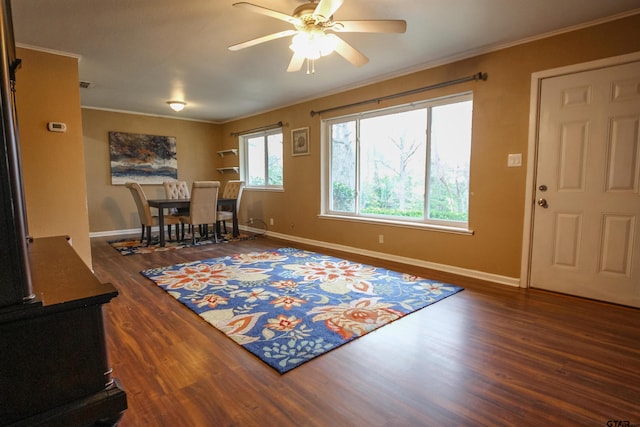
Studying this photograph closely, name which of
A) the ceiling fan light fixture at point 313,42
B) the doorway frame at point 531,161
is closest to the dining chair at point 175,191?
the ceiling fan light fixture at point 313,42

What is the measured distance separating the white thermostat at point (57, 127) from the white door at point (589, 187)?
4652mm

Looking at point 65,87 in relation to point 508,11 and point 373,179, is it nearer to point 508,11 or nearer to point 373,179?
point 373,179

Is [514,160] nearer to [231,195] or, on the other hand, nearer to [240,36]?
[240,36]

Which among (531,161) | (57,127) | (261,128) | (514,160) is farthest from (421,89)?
(57,127)

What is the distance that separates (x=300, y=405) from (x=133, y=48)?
350cm

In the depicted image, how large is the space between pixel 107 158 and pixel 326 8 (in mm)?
5777

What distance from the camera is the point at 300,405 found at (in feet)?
5.07

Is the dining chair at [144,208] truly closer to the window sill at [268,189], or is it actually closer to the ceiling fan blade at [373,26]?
the window sill at [268,189]

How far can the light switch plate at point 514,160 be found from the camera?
3.19m

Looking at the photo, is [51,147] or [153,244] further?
[153,244]

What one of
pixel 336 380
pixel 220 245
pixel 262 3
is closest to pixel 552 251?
pixel 336 380

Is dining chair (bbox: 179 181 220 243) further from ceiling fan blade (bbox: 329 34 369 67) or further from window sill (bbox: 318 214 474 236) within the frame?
ceiling fan blade (bbox: 329 34 369 67)

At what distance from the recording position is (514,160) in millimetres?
3229

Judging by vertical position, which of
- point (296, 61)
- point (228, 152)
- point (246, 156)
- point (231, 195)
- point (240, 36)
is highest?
point (240, 36)
